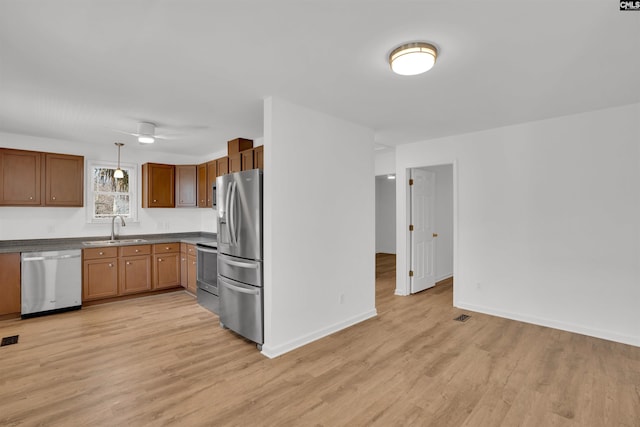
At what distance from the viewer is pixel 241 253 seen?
332 cm

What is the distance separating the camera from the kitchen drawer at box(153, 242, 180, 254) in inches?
205

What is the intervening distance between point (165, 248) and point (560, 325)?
5761mm

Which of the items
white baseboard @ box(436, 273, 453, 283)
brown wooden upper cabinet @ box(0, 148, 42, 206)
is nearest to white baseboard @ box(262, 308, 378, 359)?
white baseboard @ box(436, 273, 453, 283)

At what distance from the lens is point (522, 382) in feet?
8.30

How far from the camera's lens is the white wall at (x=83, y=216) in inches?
177

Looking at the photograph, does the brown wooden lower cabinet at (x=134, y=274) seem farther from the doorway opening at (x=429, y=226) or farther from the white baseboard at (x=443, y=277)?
the white baseboard at (x=443, y=277)

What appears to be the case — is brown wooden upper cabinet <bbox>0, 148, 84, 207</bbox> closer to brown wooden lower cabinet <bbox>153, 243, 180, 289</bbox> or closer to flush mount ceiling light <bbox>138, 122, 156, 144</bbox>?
brown wooden lower cabinet <bbox>153, 243, 180, 289</bbox>

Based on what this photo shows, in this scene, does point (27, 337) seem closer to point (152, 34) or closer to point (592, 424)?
point (152, 34)

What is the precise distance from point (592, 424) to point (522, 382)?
0.51 metres

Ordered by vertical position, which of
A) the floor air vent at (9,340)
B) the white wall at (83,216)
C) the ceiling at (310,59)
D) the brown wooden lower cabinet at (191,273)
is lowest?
the floor air vent at (9,340)

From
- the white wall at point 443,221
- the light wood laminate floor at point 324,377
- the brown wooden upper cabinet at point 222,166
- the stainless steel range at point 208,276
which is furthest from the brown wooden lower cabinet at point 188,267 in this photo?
the white wall at point 443,221

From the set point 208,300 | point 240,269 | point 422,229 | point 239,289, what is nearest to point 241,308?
point 239,289

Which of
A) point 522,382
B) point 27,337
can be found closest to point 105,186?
point 27,337

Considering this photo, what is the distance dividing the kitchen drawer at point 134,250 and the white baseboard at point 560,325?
4.93 meters
